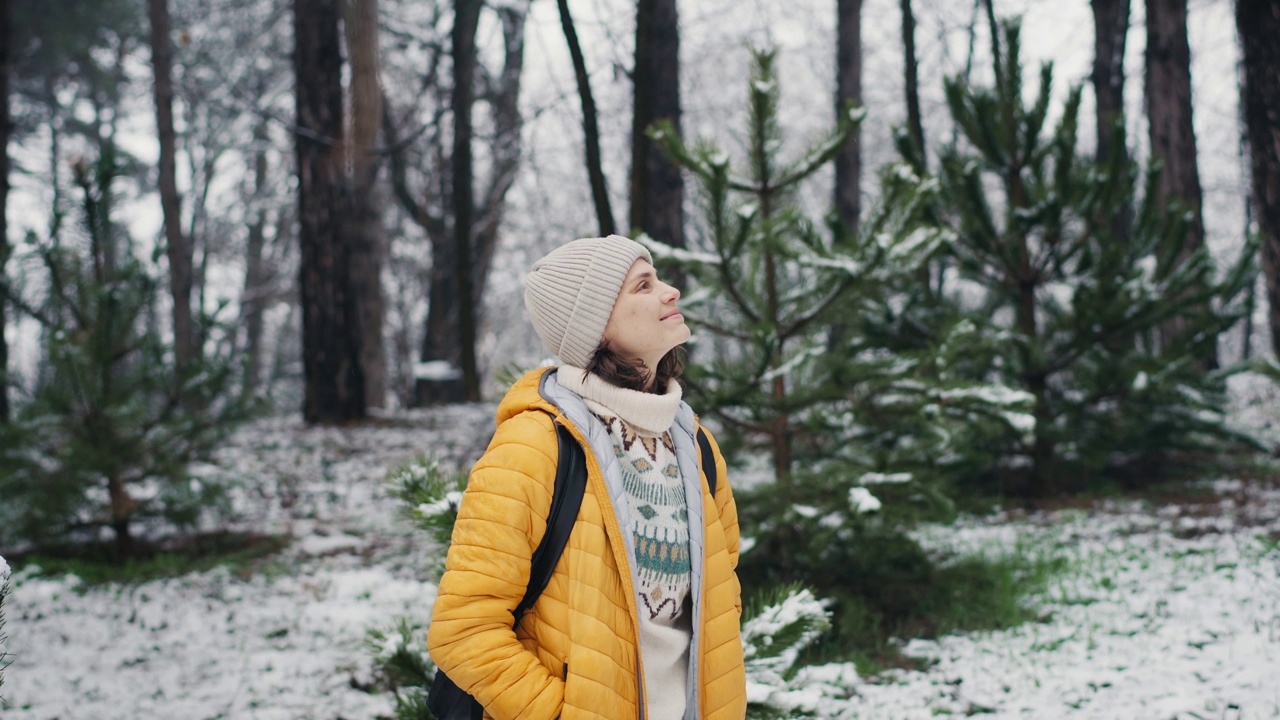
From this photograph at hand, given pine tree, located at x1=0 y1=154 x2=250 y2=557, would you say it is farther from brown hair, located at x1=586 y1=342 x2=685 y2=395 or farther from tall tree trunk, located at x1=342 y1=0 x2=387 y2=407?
brown hair, located at x1=586 y1=342 x2=685 y2=395

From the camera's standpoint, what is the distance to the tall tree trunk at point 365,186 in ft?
17.1

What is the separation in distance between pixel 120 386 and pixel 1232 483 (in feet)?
23.9

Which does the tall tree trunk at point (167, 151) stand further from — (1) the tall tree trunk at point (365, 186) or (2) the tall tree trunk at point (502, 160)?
(2) the tall tree trunk at point (502, 160)

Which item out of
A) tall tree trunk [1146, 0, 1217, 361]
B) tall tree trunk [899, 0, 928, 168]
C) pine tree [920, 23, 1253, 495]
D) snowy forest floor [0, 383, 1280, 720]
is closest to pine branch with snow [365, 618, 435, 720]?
snowy forest floor [0, 383, 1280, 720]

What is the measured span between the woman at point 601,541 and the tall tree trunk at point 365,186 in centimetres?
401

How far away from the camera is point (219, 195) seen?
2102 cm

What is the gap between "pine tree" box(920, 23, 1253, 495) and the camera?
18.2 ft

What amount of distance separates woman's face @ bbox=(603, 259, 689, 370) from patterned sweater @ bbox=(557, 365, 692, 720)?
9cm

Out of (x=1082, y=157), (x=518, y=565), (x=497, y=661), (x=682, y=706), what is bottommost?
(x=682, y=706)

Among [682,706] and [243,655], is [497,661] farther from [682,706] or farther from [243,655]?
[243,655]

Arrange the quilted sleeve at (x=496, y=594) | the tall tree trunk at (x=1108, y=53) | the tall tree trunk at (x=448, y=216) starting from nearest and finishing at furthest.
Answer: the quilted sleeve at (x=496, y=594) → the tall tree trunk at (x=1108, y=53) → the tall tree trunk at (x=448, y=216)

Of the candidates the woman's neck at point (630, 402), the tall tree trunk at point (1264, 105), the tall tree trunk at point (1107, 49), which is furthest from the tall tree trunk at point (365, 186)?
the tall tree trunk at point (1107, 49)

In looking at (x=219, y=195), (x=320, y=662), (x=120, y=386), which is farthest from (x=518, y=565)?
(x=219, y=195)

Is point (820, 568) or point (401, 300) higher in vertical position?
point (401, 300)
